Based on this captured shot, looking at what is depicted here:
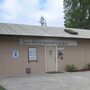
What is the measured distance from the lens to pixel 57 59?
2253 centimetres

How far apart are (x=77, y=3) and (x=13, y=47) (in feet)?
98.4

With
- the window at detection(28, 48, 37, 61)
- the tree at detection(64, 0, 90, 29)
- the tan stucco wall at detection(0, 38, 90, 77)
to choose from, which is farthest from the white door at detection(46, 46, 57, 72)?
the tree at detection(64, 0, 90, 29)

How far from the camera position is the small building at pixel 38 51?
1959 cm

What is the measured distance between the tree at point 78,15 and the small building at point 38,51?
22.6 m

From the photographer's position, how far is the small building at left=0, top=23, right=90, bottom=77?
19594 millimetres

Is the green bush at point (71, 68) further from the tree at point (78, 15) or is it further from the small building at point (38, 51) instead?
the tree at point (78, 15)

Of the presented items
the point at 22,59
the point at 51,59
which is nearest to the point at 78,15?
the point at 51,59

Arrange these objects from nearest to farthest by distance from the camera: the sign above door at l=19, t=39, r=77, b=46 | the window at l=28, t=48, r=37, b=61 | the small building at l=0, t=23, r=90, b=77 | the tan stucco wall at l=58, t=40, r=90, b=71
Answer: the small building at l=0, t=23, r=90, b=77
the sign above door at l=19, t=39, r=77, b=46
the window at l=28, t=48, r=37, b=61
the tan stucco wall at l=58, t=40, r=90, b=71

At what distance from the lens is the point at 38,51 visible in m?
21.3

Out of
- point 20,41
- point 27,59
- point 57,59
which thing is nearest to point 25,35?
point 20,41

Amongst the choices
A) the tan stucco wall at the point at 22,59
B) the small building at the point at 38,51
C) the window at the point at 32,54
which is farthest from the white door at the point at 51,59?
the window at the point at 32,54

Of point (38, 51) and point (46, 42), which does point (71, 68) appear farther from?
point (38, 51)

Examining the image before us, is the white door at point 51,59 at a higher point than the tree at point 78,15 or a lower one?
lower

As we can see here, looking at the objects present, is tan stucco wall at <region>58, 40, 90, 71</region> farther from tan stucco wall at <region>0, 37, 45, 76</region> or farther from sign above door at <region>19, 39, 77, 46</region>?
tan stucco wall at <region>0, 37, 45, 76</region>
